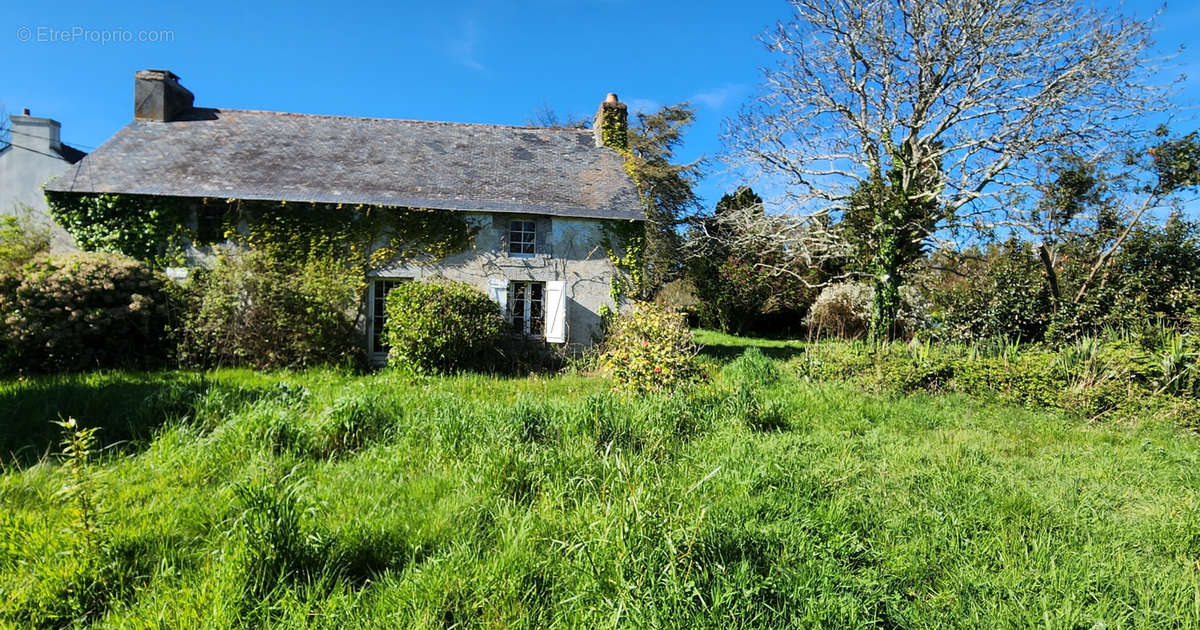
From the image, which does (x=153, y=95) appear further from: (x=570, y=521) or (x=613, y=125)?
(x=570, y=521)

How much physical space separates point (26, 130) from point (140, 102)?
801cm

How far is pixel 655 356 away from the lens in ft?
22.2

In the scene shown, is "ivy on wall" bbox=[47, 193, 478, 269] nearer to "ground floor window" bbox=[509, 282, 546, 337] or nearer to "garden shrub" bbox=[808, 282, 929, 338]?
"ground floor window" bbox=[509, 282, 546, 337]

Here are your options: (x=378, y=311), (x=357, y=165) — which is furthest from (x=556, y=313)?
(x=357, y=165)

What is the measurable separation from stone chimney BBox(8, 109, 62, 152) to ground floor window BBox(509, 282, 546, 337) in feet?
54.4

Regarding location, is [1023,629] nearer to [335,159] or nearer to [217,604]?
[217,604]

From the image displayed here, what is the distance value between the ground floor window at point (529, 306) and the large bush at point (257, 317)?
3450 millimetres

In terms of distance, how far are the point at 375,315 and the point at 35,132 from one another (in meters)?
14.9

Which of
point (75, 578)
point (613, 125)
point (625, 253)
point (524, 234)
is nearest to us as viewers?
point (75, 578)

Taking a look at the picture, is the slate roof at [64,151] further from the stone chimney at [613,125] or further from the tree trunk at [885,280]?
the tree trunk at [885,280]

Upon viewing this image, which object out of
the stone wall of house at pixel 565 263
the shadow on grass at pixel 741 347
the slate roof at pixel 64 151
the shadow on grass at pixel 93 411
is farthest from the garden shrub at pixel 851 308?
the slate roof at pixel 64 151

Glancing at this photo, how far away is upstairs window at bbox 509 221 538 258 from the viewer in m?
11.8

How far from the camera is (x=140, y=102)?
41.5 ft

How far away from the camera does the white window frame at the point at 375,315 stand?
11.0 meters
